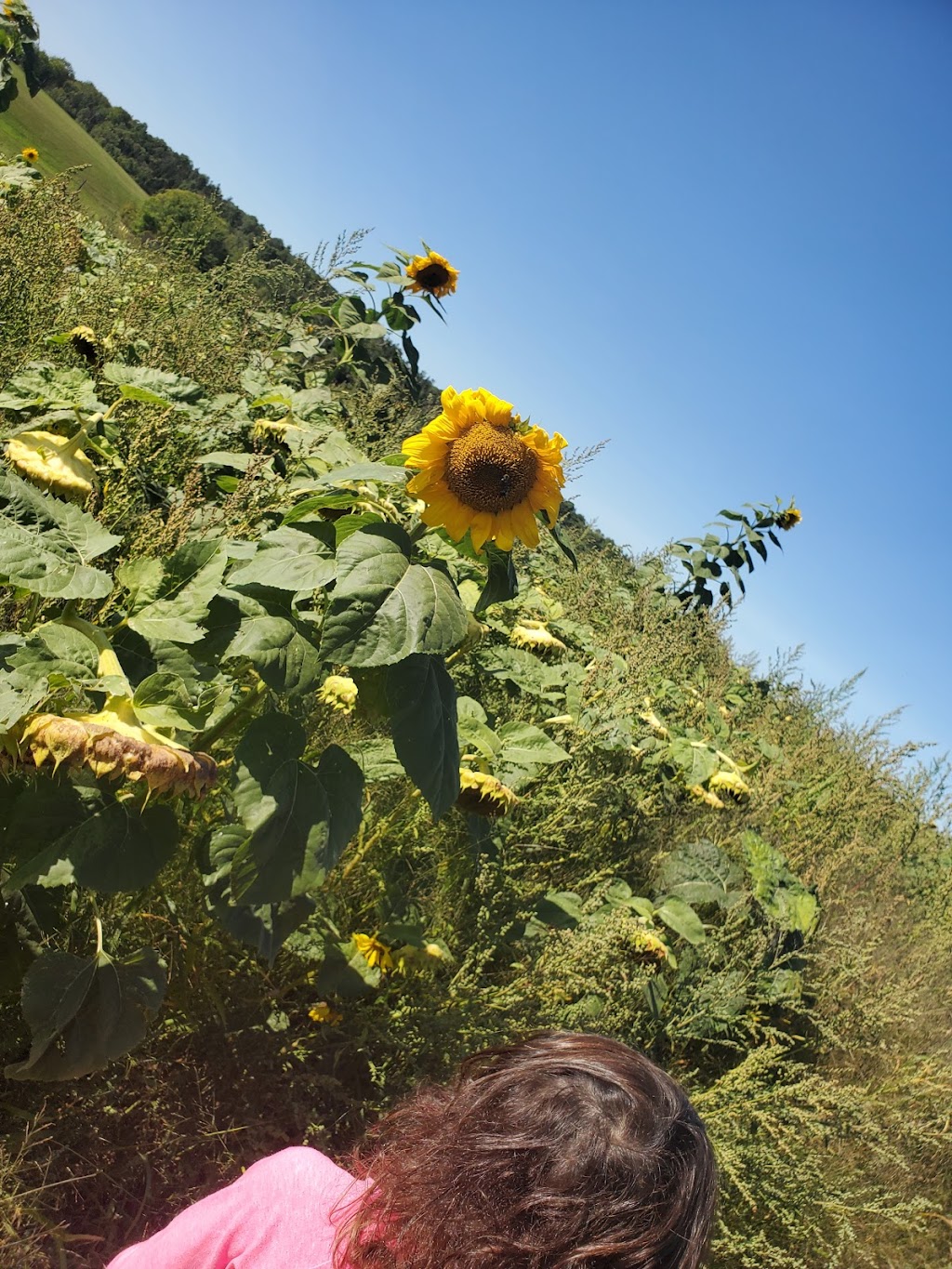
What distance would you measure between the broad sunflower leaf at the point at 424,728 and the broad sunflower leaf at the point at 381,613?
11cm

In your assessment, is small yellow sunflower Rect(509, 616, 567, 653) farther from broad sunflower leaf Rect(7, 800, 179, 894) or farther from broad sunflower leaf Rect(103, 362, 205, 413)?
broad sunflower leaf Rect(7, 800, 179, 894)

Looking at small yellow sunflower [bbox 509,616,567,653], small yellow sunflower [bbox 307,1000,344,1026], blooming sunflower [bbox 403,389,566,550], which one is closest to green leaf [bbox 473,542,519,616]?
blooming sunflower [bbox 403,389,566,550]

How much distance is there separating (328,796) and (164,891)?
682mm

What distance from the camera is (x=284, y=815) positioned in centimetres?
155

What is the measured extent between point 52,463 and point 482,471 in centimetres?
89

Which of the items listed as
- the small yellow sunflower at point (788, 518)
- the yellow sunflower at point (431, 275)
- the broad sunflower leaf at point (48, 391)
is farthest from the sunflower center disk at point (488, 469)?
the small yellow sunflower at point (788, 518)

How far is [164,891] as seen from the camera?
2.04 m

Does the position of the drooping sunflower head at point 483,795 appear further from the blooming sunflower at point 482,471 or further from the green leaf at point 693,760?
the green leaf at point 693,760

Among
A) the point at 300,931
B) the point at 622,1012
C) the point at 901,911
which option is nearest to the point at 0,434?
the point at 300,931

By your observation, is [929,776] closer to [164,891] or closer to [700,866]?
[700,866]

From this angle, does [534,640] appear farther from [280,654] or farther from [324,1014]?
[280,654]

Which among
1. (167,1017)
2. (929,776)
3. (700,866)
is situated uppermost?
(929,776)

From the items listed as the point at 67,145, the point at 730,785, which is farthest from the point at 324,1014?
the point at 67,145

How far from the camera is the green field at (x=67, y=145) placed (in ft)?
75.0
